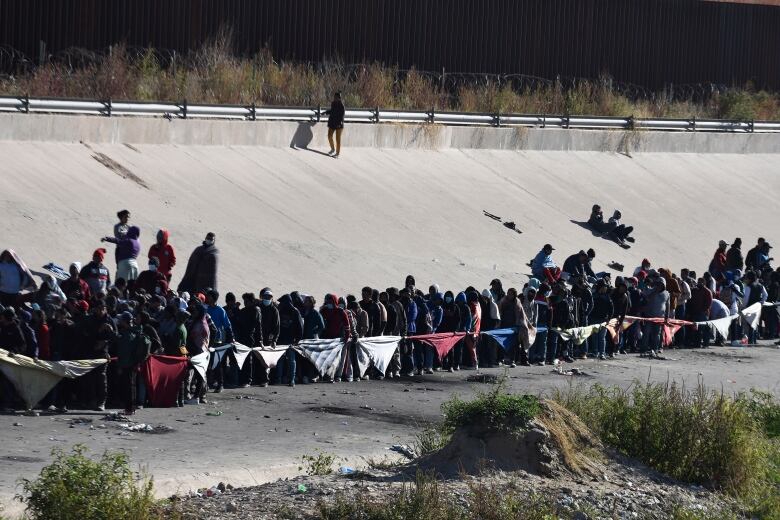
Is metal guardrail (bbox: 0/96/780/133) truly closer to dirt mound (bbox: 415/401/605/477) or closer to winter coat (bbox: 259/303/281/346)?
winter coat (bbox: 259/303/281/346)

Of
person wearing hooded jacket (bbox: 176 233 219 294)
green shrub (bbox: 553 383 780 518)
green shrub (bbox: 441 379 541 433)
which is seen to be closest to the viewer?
green shrub (bbox: 441 379 541 433)

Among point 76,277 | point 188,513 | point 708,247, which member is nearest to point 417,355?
point 76,277

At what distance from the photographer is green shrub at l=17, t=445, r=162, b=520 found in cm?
1138

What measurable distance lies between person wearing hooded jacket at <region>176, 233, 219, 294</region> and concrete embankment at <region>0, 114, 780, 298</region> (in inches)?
120

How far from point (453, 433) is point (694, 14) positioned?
3822cm

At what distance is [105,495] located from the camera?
454 inches

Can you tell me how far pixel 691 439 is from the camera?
15992 mm

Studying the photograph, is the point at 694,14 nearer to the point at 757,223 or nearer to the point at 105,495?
the point at 757,223

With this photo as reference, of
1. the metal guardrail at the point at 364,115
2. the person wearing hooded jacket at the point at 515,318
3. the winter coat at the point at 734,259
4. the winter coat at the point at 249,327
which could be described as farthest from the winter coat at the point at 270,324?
the winter coat at the point at 734,259

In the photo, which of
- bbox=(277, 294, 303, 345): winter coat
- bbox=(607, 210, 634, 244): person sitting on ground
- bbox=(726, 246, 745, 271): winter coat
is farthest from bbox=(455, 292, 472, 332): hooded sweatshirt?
bbox=(607, 210, 634, 244): person sitting on ground

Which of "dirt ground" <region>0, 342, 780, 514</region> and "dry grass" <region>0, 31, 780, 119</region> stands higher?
"dry grass" <region>0, 31, 780, 119</region>

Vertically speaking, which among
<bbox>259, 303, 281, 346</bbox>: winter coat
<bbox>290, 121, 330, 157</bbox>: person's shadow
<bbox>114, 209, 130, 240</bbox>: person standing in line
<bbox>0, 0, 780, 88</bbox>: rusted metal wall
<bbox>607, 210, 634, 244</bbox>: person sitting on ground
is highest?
<bbox>0, 0, 780, 88</bbox>: rusted metal wall

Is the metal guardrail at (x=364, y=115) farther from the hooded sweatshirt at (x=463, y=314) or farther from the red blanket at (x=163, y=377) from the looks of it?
the red blanket at (x=163, y=377)

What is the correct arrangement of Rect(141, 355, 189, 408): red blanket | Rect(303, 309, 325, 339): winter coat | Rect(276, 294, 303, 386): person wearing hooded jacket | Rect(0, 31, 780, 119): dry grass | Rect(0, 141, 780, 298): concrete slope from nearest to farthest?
1. Rect(141, 355, 189, 408): red blanket
2. Rect(276, 294, 303, 386): person wearing hooded jacket
3. Rect(303, 309, 325, 339): winter coat
4. Rect(0, 141, 780, 298): concrete slope
5. Rect(0, 31, 780, 119): dry grass
